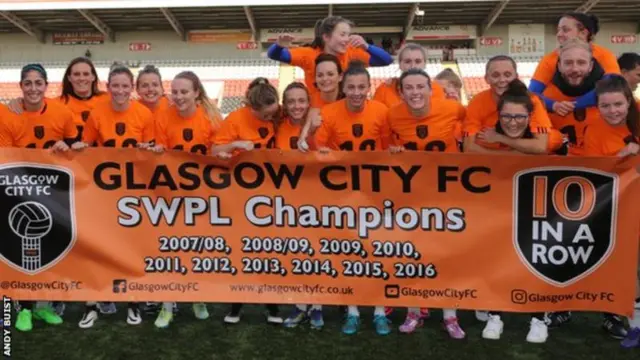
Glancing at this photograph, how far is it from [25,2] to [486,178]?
995 inches

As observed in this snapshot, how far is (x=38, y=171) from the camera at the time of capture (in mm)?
3447

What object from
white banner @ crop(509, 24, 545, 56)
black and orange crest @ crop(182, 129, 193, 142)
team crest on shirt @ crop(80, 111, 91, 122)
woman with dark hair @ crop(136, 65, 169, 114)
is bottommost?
black and orange crest @ crop(182, 129, 193, 142)

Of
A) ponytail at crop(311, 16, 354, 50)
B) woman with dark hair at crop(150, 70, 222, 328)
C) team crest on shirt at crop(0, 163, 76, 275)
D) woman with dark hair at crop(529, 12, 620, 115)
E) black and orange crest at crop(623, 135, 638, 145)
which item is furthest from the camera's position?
ponytail at crop(311, 16, 354, 50)

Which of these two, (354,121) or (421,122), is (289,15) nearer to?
(354,121)

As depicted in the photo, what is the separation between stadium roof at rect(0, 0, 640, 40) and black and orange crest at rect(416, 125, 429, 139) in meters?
21.0

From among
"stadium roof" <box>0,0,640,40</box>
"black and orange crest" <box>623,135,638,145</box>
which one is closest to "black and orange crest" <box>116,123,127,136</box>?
"black and orange crest" <box>623,135,638,145</box>

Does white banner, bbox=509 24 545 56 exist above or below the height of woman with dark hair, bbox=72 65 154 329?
above

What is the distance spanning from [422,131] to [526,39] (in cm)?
2561

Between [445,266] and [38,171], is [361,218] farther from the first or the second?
[38,171]

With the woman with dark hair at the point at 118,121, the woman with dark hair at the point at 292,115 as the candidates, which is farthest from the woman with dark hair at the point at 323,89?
the woman with dark hair at the point at 118,121

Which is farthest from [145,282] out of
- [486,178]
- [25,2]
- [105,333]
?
[25,2]

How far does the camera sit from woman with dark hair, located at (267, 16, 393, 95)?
4.56 metres

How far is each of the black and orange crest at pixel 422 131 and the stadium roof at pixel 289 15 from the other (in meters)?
21.0

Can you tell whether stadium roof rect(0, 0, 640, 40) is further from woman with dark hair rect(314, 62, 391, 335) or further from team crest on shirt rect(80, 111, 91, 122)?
woman with dark hair rect(314, 62, 391, 335)
